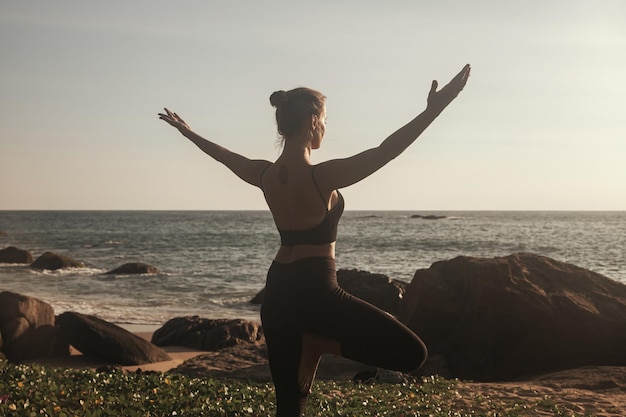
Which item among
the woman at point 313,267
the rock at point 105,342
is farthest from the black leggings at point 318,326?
the rock at point 105,342

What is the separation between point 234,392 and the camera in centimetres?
902

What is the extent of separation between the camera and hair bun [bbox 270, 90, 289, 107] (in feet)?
14.8

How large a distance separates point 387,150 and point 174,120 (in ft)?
7.95

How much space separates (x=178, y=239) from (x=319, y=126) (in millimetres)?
74515

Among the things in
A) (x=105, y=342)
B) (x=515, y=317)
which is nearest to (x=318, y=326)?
(x=515, y=317)

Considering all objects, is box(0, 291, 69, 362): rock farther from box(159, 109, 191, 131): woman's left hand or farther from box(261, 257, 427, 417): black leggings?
box(261, 257, 427, 417): black leggings

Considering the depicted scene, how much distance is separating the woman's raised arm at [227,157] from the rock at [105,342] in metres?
11.0

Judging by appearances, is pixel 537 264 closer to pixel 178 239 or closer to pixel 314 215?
pixel 314 215

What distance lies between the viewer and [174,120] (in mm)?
5797

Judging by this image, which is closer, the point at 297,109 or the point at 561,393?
the point at 297,109

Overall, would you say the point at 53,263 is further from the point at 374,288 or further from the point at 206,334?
the point at 374,288

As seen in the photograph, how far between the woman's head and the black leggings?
0.88 m

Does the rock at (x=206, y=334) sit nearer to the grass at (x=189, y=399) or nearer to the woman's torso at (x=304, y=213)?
the grass at (x=189, y=399)

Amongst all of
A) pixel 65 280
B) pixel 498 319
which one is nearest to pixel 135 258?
pixel 65 280
